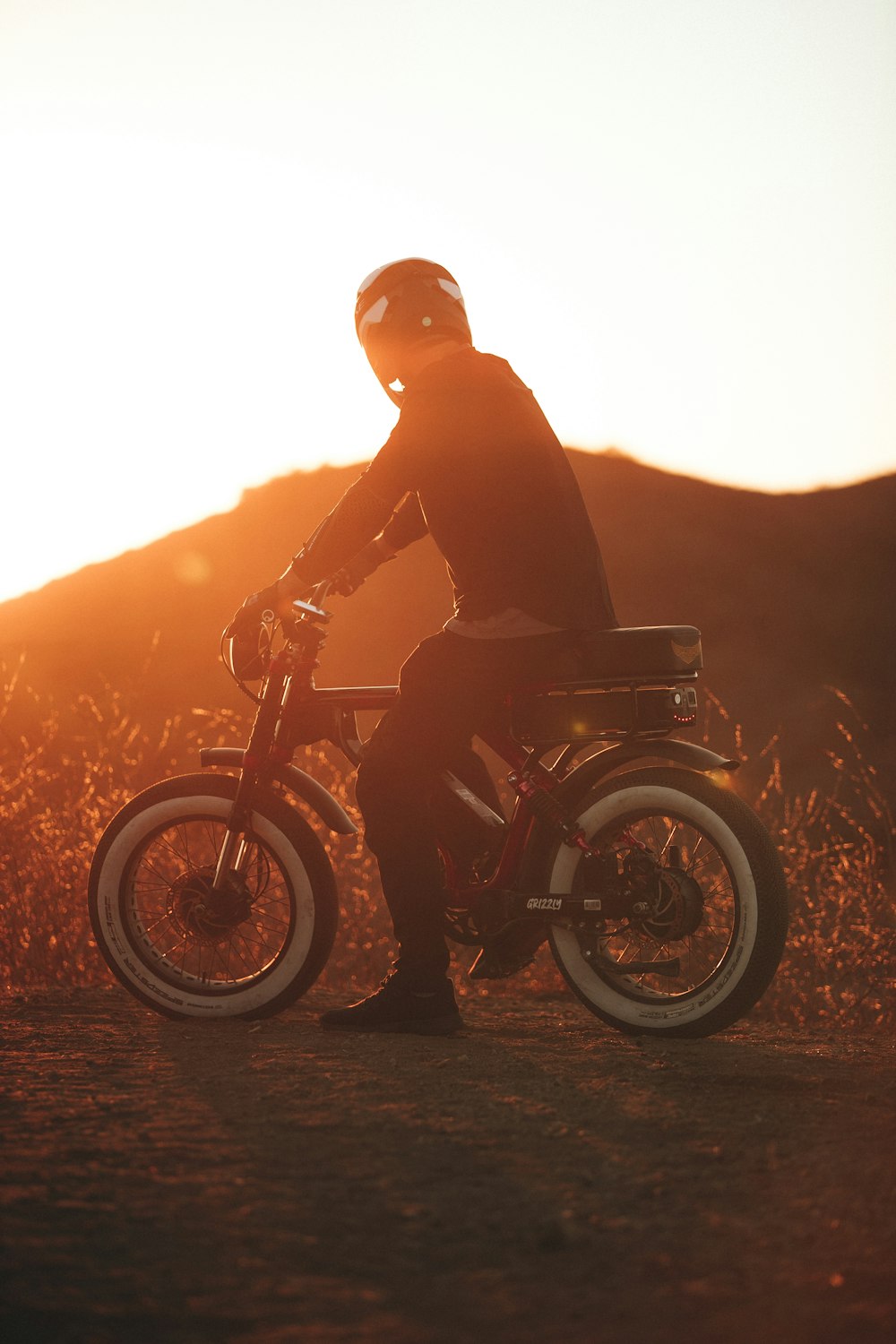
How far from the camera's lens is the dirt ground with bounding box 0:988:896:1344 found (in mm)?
1993

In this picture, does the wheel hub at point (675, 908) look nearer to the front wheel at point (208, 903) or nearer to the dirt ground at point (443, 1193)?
the dirt ground at point (443, 1193)

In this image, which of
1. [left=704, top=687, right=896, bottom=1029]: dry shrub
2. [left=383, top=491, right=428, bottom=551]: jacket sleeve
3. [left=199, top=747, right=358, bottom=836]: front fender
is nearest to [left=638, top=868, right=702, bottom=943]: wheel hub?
[left=199, top=747, right=358, bottom=836]: front fender

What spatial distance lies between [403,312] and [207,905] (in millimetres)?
2208

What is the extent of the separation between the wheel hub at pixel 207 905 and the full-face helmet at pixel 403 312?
6.07ft

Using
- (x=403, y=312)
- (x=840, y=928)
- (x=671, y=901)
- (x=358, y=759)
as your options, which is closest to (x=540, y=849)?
(x=671, y=901)

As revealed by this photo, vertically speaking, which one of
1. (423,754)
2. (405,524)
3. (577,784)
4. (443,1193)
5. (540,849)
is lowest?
(443,1193)

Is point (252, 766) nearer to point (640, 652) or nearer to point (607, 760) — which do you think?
point (607, 760)

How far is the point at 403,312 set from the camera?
14.2ft

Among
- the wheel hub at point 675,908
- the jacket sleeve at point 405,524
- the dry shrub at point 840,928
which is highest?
the jacket sleeve at point 405,524

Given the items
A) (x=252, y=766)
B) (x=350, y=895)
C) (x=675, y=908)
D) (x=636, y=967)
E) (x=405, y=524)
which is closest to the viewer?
(x=675, y=908)

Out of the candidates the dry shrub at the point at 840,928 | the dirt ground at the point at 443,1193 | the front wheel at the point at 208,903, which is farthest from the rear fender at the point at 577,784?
the dry shrub at the point at 840,928

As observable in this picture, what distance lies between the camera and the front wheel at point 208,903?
4.51 metres

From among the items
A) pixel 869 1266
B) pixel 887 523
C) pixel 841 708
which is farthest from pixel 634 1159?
pixel 887 523

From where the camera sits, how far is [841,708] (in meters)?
35.8
